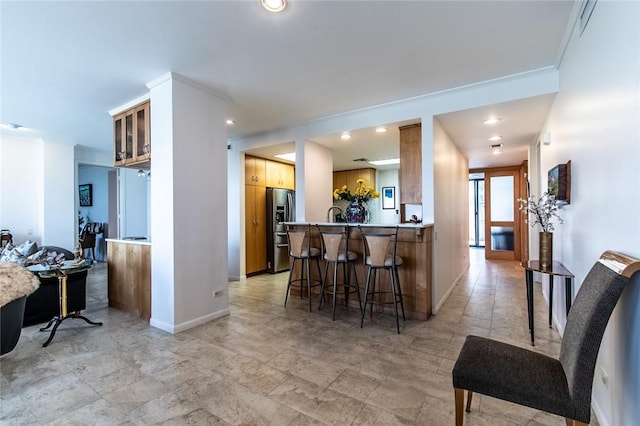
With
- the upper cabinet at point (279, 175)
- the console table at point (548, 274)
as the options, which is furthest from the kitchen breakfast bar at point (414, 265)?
the upper cabinet at point (279, 175)

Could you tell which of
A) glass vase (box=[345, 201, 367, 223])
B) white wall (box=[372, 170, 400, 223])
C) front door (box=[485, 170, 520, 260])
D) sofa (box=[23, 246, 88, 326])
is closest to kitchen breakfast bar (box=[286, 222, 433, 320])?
glass vase (box=[345, 201, 367, 223])

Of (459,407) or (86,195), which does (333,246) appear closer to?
(459,407)

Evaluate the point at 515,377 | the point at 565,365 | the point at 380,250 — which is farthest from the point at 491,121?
the point at 515,377

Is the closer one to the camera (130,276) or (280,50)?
(280,50)

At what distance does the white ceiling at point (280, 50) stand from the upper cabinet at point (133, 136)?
0.19 metres

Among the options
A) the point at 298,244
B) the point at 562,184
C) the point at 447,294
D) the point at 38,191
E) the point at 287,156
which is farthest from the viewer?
the point at 287,156

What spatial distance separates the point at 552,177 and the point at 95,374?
4290mm

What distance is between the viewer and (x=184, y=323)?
3076 millimetres

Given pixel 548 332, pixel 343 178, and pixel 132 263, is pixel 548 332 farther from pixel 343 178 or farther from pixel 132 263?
pixel 343 178

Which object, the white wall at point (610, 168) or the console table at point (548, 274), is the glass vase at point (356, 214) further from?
the white wall at point (610, 168)

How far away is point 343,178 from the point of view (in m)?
8.00

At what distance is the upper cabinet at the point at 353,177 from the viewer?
7.64m

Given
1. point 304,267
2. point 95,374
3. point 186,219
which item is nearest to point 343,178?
point 304,267

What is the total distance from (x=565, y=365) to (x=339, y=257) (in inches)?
89.8
